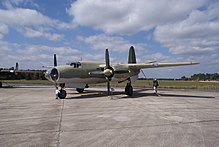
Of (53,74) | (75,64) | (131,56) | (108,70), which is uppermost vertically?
(131,56)

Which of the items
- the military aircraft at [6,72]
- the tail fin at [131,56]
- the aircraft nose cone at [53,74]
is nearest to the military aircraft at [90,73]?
the aircraft nose cone at [53,74]

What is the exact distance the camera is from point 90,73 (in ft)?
63.9

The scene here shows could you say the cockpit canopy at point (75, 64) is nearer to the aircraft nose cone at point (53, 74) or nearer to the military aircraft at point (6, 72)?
the aircraft nose cone at point (53, 74)

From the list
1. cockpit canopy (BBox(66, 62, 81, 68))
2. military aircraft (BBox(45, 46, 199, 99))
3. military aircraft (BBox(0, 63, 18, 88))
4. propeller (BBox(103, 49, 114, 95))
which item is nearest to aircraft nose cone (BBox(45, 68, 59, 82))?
military aircraft (BBox(45, 46, 199, 99))

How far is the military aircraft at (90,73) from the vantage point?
17.3 m

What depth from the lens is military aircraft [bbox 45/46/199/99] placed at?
17312mm

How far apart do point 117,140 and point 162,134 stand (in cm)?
157

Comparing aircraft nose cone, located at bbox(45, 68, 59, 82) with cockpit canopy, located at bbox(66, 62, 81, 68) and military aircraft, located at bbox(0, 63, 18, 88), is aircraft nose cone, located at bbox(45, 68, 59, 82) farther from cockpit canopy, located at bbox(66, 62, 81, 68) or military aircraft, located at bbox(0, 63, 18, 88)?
military aircraft, located at bbox(0, 63, 18, 88)

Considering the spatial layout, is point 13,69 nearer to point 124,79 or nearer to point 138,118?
point 124,79

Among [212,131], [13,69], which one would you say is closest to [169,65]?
[212,131]

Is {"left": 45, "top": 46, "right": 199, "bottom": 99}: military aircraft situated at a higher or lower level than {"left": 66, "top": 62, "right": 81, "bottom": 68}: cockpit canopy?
lower

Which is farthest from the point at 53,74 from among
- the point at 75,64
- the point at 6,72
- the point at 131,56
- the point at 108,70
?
the point at 6,72

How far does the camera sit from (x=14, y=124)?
7910 millimetres

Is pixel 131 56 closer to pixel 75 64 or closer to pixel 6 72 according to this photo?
pixel 75 64
